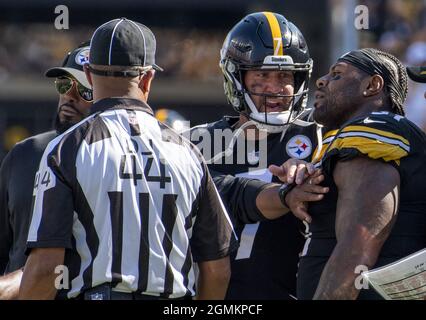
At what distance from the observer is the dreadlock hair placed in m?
4.21

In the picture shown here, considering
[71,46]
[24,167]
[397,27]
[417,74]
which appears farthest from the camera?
[71,46]

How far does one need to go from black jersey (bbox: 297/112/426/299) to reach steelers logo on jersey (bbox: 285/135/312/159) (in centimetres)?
74

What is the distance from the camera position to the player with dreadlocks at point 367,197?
3.63 meters

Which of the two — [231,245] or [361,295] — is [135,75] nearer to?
[231,245]

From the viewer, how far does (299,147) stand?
15.5 ft

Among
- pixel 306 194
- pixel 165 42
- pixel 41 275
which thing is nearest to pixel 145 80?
pixel 306 194

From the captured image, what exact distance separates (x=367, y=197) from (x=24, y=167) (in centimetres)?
218

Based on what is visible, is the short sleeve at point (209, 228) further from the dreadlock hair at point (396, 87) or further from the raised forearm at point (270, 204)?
the dreadlock hair at point (396, 87)

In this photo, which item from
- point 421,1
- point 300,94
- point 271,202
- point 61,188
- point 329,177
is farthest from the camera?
point 421,1

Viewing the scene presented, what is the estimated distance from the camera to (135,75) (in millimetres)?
3973

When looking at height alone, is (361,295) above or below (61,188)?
below

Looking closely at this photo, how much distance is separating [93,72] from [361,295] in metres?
1.43

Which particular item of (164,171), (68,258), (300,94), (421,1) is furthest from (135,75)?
(421,1)

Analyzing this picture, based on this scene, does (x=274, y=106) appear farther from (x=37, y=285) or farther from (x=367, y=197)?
(x=37, y=285)
